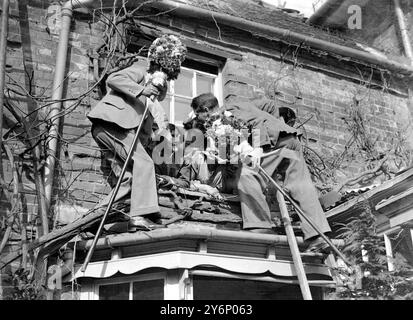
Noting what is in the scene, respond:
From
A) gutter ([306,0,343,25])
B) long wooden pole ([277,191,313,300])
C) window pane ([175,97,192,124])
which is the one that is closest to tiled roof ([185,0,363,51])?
gutter ([306,0,343,25])

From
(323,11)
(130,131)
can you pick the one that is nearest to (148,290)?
(130,131)

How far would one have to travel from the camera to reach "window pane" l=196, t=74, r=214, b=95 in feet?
25.7

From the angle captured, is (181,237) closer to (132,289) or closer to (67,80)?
(132,289)

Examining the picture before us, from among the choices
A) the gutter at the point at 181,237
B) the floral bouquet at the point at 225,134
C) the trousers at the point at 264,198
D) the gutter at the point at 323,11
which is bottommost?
the gutter at the point at 181,237

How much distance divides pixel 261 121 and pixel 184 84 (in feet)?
5.80

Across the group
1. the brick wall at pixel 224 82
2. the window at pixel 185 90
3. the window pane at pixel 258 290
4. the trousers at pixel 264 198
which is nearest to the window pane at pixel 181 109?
the window at pixel 185 90

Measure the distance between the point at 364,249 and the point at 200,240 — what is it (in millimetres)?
1491

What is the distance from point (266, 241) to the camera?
17.5ft

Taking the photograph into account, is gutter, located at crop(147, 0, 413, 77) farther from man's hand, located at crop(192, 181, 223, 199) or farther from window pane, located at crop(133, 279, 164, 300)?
window pane, located at crop(133, 279, 164, 300)

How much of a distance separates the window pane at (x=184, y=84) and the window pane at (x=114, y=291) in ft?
10.2

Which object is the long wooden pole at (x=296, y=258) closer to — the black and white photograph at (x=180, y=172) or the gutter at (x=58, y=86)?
the black and white photograph at (x=180, y=172)

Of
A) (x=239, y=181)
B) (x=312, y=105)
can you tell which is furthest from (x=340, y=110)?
(x=239, y=181)

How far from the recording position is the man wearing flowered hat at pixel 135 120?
5.37 meters
